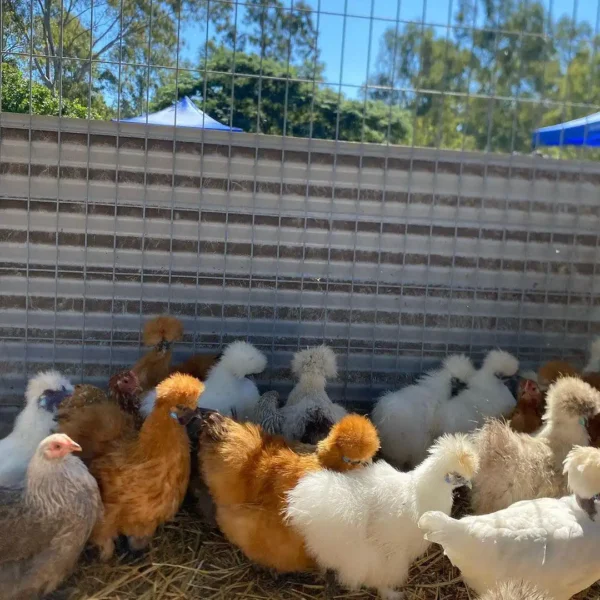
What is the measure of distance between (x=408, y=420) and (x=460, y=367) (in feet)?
1.69

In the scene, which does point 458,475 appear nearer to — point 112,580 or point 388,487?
point 388,487

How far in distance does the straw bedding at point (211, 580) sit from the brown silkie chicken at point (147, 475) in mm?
106

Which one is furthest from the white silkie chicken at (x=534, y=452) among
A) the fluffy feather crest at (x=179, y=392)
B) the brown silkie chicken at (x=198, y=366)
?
the brown silkie chicken at (x=198, y=366)

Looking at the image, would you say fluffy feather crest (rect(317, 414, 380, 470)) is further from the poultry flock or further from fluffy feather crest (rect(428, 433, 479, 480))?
fluffy feather crest (rect(428, 433, 479, 480))

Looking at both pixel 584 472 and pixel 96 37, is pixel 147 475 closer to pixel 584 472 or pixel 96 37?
pixel 584 472

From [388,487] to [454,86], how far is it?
2.41 metres

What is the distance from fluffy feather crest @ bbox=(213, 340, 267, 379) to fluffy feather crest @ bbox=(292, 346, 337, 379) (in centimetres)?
20

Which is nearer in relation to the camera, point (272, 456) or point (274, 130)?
point (272, 456)

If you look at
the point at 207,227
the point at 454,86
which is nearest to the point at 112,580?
the point at 207,227

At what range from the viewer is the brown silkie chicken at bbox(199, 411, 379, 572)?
107 inches

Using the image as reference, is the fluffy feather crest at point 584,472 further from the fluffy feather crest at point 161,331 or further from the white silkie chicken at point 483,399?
the fluffy feather crest at point 161,331

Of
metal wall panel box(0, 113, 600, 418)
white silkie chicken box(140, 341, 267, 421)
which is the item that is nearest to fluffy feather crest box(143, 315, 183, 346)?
metal wall panel box(0, 113, 600, 418)

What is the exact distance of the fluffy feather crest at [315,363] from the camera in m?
3.53

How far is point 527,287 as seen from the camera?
411cm
